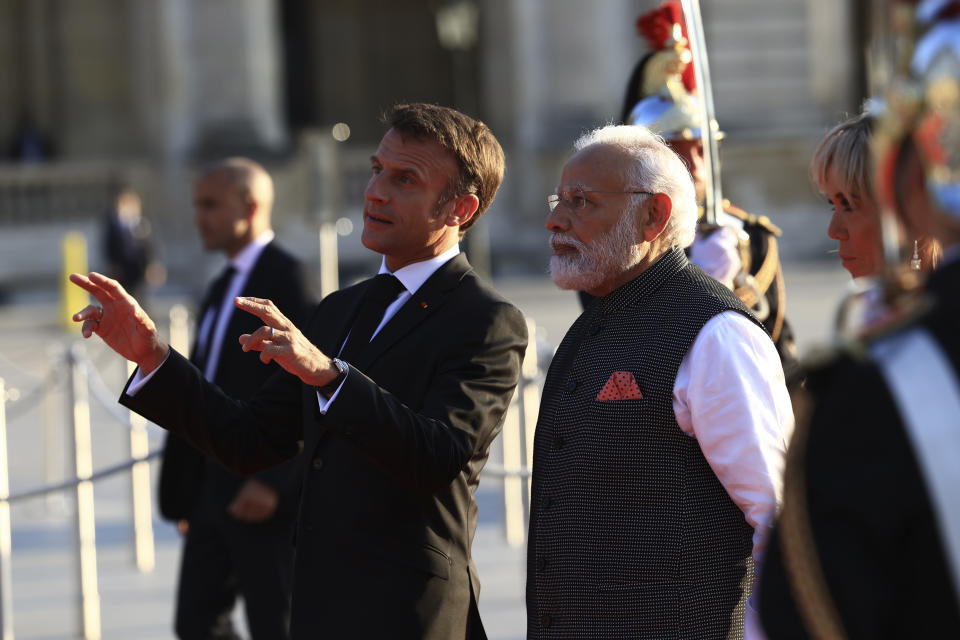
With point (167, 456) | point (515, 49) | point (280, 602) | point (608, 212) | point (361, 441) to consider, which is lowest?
point (280, 602)

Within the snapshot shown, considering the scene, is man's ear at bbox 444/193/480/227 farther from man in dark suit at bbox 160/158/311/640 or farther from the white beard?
man in dark suit at bbox 160/158/311/640

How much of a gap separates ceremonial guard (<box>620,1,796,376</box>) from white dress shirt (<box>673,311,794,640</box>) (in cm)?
109

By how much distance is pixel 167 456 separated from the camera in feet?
16.5

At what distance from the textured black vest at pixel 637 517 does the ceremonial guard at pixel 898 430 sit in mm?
1150

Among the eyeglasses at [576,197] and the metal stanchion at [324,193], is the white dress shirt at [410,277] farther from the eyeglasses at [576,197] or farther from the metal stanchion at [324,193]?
the metal stanchion at [324,193]

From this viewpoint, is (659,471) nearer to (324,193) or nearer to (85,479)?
(85,479)

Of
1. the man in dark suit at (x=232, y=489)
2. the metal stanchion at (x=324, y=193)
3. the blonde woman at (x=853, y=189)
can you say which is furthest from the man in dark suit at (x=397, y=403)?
the metal stanchion at (x=324, y=193)

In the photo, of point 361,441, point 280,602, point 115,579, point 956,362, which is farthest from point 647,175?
point 115,579

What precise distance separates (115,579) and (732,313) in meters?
5.21

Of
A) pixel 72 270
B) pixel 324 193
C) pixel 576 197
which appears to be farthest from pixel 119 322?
pixel 72 270

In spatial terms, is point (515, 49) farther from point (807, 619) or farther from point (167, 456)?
point (807, 619)

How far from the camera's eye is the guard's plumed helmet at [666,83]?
4512mm

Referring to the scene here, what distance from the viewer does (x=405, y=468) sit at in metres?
2.97

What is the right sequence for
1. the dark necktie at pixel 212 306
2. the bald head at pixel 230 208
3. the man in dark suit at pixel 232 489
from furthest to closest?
the bald head at pixel 230 208
the dark necktie at pixel 212 306
the man in dark suit at pixel 232 489
